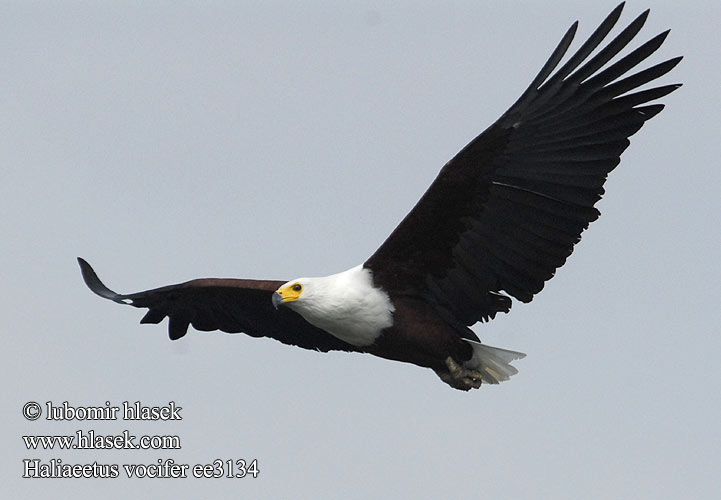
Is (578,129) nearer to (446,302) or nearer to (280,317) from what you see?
(446,302)

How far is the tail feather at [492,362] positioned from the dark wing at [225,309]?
128 cm

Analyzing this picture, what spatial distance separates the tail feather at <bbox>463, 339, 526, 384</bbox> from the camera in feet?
38.3

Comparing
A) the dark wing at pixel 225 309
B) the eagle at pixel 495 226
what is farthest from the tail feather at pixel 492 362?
the dark wing at pixel 225 309

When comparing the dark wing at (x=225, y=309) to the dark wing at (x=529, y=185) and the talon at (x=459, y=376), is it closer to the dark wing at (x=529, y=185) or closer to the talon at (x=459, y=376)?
the talon at (x=459, y=376)

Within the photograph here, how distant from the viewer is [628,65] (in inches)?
420

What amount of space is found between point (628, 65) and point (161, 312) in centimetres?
540

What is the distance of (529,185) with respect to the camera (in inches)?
434

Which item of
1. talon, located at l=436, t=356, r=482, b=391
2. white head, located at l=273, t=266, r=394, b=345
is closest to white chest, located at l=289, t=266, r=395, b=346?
white head, located at l=273, t=266, r=394, b=345

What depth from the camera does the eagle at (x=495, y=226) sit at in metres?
10.8

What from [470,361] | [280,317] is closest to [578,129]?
[470,361]

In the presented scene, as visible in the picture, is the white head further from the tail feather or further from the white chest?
the tail feather

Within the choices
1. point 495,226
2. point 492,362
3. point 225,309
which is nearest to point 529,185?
point 495,226

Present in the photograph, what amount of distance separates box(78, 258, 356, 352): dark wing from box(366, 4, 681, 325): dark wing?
5.27 ft

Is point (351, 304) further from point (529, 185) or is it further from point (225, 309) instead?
point (225, 309)
